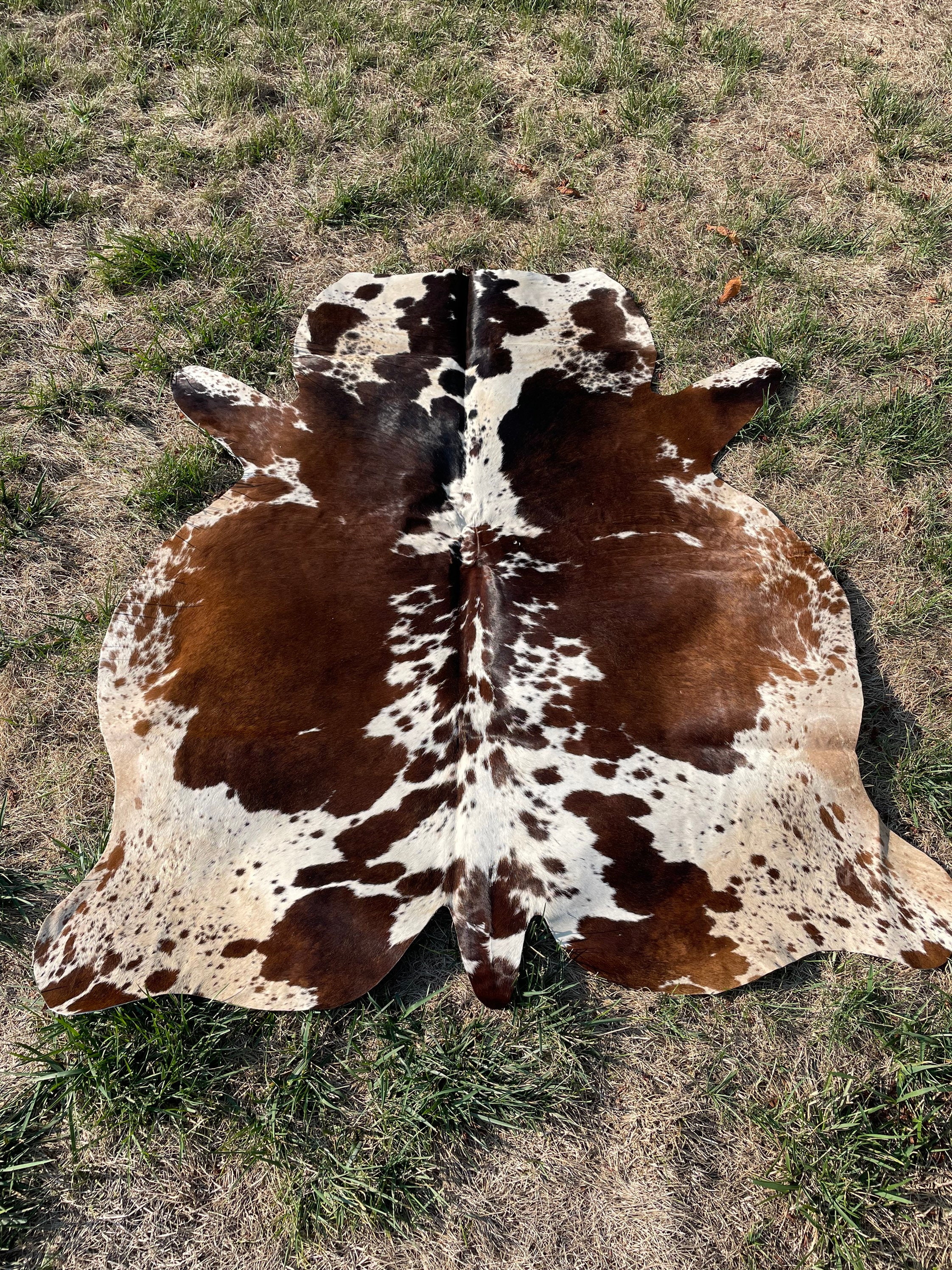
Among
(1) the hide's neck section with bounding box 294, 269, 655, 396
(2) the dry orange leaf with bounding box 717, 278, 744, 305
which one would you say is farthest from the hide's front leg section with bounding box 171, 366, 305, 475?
(2) the dry orange leaf with bounding box 717, 278, 744, 305

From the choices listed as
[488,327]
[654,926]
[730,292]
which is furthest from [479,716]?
[730,292]

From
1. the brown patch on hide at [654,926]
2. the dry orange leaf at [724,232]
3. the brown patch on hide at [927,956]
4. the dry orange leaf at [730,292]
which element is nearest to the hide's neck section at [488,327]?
the dry orange leaf at [730,292]

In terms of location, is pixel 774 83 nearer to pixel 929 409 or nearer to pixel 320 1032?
pixel 929 409

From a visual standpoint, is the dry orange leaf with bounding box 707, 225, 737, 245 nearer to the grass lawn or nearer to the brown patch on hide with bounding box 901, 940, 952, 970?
the grass lawn

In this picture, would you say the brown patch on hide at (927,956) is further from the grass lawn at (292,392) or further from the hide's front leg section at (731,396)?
the hide's front leg section at (731,396)

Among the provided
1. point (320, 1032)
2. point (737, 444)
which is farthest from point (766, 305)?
point (320, 1032)
